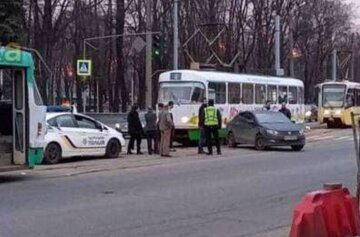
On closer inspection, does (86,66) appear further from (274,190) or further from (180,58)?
(274,190)

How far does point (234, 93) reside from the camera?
3034cm

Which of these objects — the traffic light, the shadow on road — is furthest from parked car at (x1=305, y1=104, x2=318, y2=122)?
the shadow on road

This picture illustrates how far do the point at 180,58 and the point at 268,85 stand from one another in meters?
25.1

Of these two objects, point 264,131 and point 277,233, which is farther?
point 264,131

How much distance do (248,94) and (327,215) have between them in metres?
23.8

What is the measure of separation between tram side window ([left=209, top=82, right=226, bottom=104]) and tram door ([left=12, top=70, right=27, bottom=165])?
13.6m

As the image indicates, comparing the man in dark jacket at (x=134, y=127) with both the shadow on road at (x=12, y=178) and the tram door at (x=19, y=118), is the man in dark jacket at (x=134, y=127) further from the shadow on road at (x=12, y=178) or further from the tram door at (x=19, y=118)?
the tram door at (x=19, y=118)

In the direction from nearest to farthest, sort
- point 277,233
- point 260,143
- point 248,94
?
1. point 277,233
2. point 260,143
3. point 248,94

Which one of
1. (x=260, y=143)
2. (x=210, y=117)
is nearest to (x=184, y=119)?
(x=260, y=143)

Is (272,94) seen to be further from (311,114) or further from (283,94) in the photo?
(311,114)

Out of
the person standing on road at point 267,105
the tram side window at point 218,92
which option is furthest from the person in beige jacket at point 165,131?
the person standing on road at point 267,105

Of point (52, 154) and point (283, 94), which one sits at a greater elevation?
point (283, 94)

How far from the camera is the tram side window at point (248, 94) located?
31.1m

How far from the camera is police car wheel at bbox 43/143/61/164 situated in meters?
19.8
